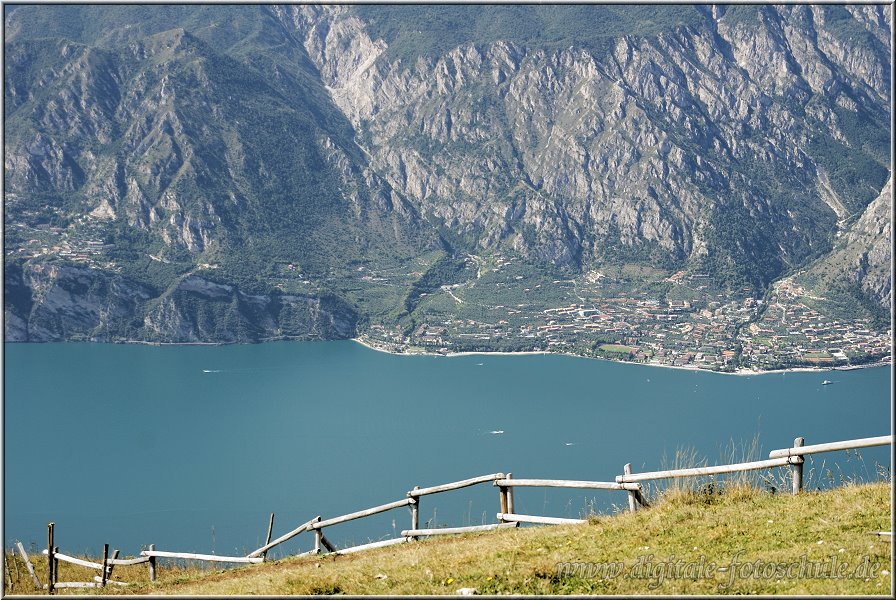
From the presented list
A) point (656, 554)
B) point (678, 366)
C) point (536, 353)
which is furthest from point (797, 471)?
point (536, 353)

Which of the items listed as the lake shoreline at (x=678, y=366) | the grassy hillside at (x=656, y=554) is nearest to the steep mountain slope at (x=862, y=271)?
the lake shoreline at (x=678, y=366)

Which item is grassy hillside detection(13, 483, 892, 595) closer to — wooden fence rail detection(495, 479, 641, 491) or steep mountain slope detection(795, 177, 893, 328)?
wooden fence rail detection(495, 479, 641, 491)

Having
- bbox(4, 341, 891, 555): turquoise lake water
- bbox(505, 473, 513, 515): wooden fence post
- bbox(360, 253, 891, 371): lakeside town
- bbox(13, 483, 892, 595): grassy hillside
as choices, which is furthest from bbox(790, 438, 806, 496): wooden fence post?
bbox(360, 253, 891, 371): lakeside town

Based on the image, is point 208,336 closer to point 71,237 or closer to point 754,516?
point 71,237

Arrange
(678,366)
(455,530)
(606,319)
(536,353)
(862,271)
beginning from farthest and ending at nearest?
1. (862,271)
2. (606,319)
3. (536,353)
4. (678,366)
5. (455,530)

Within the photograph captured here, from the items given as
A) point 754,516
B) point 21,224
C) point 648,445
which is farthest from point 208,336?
point 754,516

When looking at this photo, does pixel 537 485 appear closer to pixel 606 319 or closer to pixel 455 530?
pixel 455 530

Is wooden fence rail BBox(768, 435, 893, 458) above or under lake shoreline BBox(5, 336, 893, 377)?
above
